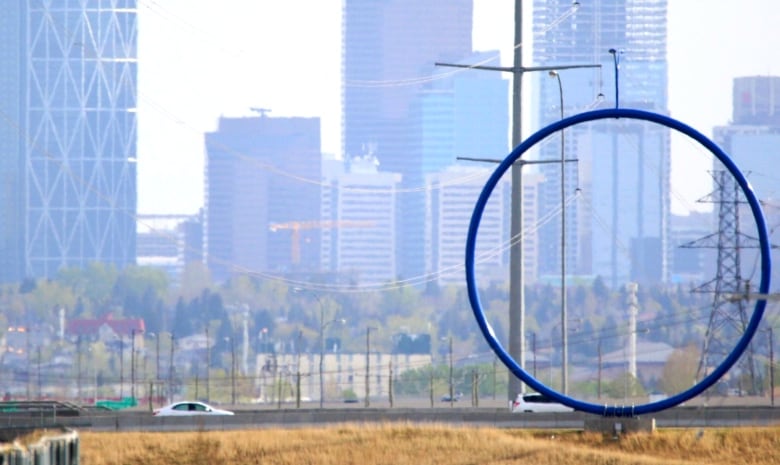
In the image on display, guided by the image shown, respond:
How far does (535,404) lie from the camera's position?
191ft

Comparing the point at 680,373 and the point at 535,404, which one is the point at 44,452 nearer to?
the point at 535,404

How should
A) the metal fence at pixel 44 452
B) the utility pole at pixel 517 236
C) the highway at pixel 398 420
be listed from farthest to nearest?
the utility pole at pixel 517 236 < the highway at pixel 398 420 < the metal fence at pixel 44 452

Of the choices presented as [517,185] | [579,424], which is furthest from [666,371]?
[579,424]

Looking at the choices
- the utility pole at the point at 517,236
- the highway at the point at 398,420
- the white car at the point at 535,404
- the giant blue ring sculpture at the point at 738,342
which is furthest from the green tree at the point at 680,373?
the giant blue ring sculpture at the point at 738,342

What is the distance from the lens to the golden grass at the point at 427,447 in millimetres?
44062

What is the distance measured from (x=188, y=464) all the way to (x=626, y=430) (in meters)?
9.96

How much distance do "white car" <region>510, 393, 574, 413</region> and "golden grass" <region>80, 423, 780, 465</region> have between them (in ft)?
35.4

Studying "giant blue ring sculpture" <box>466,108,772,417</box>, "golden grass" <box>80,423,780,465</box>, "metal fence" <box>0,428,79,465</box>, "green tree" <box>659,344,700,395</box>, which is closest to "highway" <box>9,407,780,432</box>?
"giant blue ring sculpture" <box>466,108,772,417</box>

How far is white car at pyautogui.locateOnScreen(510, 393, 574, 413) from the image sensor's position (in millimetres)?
57656

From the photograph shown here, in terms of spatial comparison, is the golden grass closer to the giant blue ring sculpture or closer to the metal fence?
the giant blue ring sculpture

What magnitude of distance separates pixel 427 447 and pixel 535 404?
13633mm

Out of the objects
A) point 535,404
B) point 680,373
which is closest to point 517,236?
point 535,404

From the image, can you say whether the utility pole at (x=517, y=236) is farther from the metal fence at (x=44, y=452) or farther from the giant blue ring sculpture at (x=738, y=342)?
the metal fence at (x=44, y=452)

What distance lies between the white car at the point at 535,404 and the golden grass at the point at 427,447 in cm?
1079
